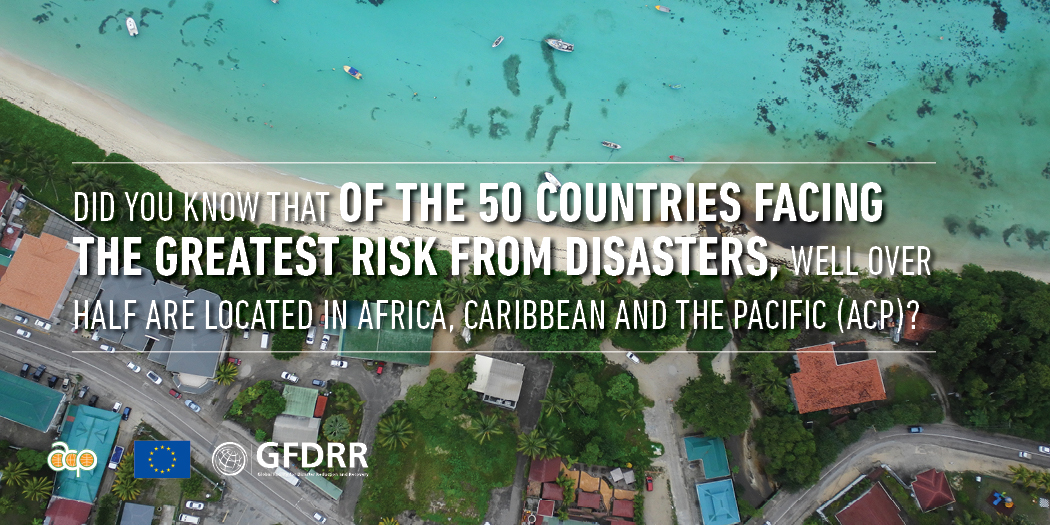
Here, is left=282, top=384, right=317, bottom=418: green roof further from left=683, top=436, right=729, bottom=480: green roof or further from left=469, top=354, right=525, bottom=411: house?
left=683, top=436, right=729, bottom=480: green roof

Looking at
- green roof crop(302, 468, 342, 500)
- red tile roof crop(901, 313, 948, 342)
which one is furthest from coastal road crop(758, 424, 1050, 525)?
green roof crop(302, 468, 342, 500)

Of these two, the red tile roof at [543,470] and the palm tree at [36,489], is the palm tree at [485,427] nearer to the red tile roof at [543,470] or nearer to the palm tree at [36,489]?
the red tile roof at [543,470]

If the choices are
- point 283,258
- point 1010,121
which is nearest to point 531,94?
point 283,258

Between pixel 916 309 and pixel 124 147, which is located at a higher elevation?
pixel 124 147

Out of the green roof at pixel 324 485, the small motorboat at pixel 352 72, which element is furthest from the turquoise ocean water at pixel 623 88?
the green roof at pixel 324 485

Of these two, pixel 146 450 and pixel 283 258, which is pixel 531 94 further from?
pixel 146 450

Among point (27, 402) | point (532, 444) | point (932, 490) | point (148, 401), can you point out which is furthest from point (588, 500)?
point (27, 402)
